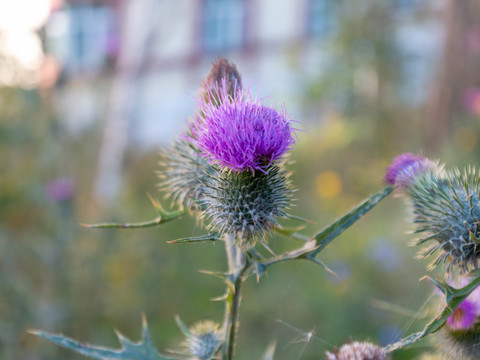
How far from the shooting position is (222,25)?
64.6 feet

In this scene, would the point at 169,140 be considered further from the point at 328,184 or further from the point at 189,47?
the point at 189,47

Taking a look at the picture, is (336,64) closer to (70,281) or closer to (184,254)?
(184,254)

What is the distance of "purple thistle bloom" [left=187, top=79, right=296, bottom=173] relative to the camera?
1.82m

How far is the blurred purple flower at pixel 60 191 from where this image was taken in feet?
17.5

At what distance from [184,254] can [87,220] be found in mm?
1355

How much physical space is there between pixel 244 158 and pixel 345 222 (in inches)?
16.9

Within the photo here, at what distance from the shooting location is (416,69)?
12641 mm

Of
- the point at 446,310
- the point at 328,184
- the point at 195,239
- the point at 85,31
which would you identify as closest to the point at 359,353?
the point at 446,310

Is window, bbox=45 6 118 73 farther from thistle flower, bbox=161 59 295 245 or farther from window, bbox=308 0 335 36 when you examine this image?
thistle flower, bbox=161 59 295 245

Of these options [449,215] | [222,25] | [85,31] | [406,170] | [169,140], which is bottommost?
[169,140]

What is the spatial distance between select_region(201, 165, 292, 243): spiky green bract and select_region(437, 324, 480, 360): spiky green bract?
754 mm

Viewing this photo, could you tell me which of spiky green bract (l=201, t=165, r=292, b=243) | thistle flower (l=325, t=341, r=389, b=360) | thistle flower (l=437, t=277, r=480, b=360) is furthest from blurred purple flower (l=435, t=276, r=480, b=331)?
spiky green bract (l=201, t=165, r=292, b=243)

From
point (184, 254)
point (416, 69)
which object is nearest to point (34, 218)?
point (184, 254)

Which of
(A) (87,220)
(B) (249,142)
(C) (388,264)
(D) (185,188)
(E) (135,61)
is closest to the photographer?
(B) (249,142)
